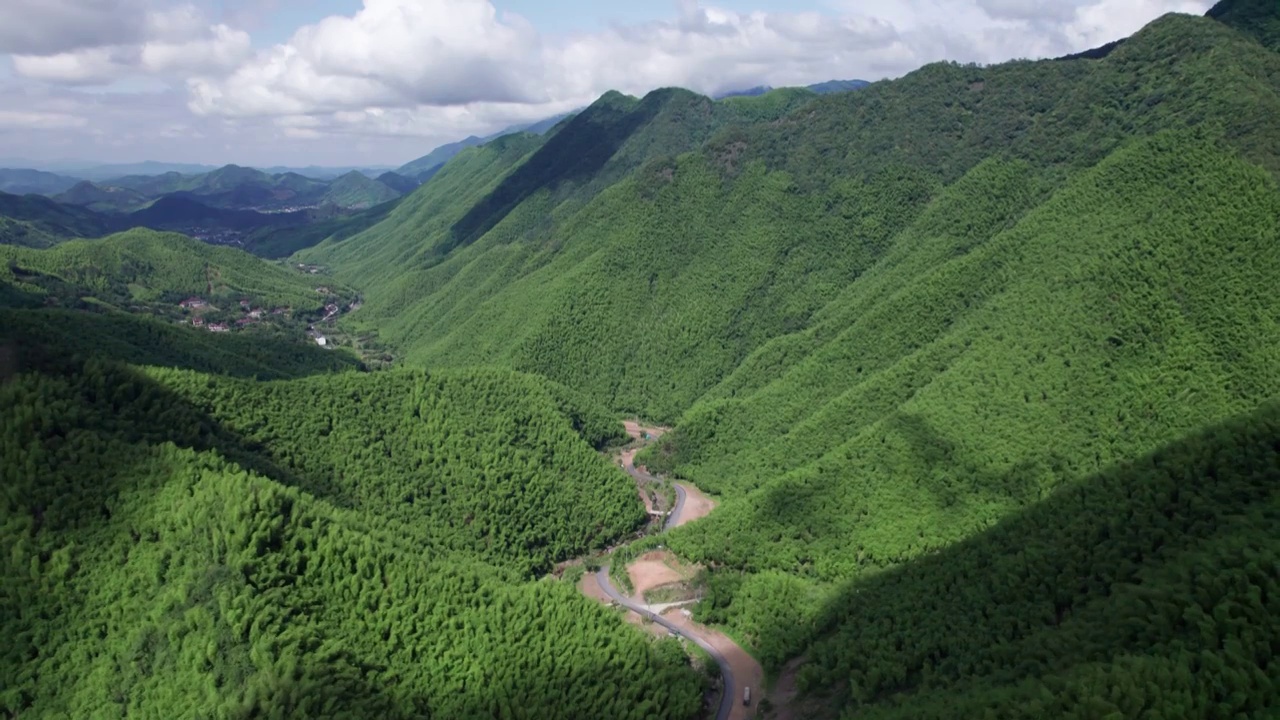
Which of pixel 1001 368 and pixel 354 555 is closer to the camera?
pixel 354 555

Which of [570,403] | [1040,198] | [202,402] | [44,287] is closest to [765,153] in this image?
[1040,198]

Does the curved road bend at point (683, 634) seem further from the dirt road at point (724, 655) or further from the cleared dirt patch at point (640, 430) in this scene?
the cleared dirt patch at point (640, 430)

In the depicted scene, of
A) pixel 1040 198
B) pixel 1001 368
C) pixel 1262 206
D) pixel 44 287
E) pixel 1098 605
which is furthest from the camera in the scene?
pixel 44 287

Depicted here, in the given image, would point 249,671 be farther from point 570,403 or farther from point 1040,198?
point 1040,198

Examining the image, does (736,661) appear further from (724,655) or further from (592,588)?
(592,588)

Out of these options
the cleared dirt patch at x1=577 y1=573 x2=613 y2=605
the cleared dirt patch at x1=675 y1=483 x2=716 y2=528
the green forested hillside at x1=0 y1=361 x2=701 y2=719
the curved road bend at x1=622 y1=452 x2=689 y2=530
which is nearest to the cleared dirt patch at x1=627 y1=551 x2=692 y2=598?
the cleared dirt patch at x1=577 y1=573 x2=613 y2=605
